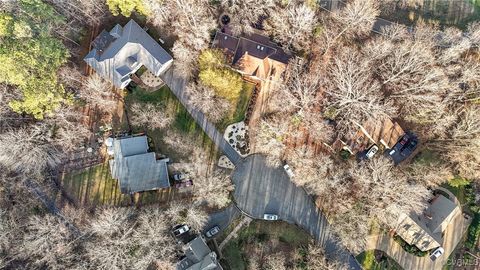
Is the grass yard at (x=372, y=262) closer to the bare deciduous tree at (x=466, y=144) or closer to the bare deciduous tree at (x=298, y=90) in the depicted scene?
the bare deciduous tree at (x=466, y=144)

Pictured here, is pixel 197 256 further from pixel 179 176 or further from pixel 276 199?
pixel 276 199

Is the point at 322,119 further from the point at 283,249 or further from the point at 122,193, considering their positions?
the point at 122,193

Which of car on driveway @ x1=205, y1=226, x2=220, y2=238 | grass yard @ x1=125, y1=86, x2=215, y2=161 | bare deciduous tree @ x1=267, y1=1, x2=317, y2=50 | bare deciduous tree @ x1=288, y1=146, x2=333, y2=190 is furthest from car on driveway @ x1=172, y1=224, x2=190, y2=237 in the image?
bare deciduous tree @ x1=267, y1=1, x2=317, y2=50

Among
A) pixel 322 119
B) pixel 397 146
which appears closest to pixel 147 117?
pixel 322 119

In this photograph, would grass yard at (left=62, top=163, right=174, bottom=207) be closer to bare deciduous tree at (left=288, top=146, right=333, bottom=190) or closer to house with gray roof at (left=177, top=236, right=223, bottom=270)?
house with gray roof at (left=177, top=236, right=223, bottom=270)

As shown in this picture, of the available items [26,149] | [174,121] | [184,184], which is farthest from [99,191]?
[174,121]
